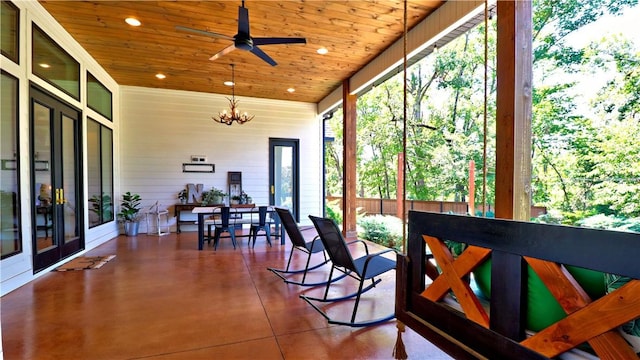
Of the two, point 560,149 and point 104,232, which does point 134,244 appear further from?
point 560,149

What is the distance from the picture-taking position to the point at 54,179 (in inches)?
163

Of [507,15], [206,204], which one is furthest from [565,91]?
[206,204]

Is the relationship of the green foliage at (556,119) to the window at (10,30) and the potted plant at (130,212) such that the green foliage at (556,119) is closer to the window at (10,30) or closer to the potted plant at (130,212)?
the window at (10,30)

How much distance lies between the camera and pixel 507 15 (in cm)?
243

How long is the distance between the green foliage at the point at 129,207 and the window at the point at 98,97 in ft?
5.91

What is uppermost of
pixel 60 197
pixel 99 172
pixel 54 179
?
pixel 99 172

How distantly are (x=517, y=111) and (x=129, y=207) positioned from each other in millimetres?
7422

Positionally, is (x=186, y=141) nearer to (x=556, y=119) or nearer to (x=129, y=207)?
(x=129, y=207)

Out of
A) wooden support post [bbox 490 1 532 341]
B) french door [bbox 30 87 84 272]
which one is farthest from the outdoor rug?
wooden support post [bbox 490 1 532 341]

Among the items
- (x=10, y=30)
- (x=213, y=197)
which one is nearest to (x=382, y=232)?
(x=213, y=197)

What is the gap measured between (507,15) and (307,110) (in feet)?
20.7

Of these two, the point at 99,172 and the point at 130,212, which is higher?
the point at 99,172

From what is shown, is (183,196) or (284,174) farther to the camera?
(284,174)

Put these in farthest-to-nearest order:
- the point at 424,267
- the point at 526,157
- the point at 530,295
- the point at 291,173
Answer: the point at 291,173, the point at 526,157, the point at 424,267, the point at 530,295
